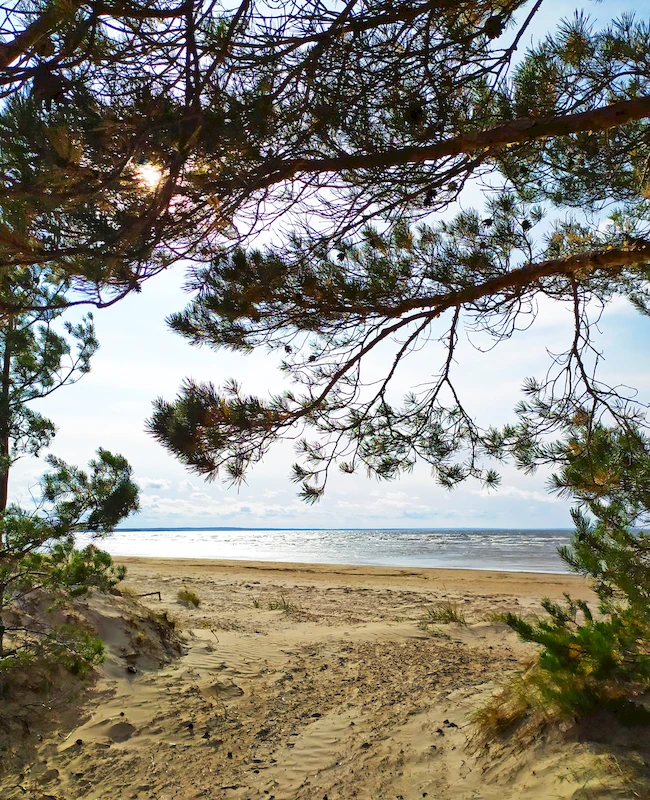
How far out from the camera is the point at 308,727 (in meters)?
4.16

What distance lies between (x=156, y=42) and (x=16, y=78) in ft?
2.58

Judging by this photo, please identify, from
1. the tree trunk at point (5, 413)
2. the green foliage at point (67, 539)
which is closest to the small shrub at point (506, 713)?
the green foliage at point (67, 539)

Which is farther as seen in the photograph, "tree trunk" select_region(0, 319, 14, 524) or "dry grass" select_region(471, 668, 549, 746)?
"tree trunk" select_region(0, 319, 14, 524)

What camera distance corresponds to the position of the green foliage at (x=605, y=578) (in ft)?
10.5

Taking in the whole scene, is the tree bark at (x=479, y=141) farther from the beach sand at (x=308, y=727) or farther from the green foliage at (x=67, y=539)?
the beach sand at (x=308, y=727)

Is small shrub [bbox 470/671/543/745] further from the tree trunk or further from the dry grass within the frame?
the tree trunk

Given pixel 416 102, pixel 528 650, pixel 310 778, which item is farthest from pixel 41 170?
pixel 528 650

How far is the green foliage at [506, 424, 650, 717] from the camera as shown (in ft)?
10.5

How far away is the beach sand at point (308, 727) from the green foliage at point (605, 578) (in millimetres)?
344

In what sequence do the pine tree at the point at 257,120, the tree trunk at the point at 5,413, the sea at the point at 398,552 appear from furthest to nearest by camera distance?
the sea at the point at 398,552 < the tree trunk at the point at 5,413 < the pine tree at the point at 257,120

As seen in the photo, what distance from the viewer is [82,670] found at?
4.33 meters

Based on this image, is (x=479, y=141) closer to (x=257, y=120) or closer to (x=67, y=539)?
(x=257, y=120)

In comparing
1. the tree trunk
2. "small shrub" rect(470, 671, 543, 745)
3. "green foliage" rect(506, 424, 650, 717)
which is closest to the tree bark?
"green foliage" rect(506, 424, 650, 717)

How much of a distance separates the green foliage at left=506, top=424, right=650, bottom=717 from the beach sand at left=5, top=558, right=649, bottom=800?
1.13 feet
